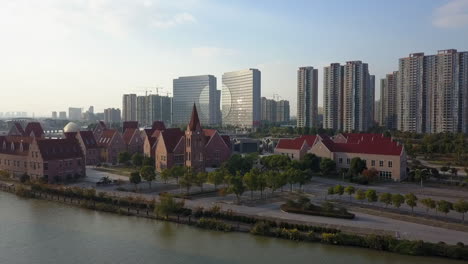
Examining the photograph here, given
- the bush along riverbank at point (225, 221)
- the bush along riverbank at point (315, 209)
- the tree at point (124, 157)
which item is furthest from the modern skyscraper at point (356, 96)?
the bush along riverbank at point (225, 221)

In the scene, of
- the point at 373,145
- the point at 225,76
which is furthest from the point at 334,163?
the point at 225,76

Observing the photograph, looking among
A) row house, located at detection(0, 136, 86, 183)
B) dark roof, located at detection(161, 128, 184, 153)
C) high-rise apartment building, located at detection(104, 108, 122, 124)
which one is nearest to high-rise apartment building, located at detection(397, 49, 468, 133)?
dark roof, located at detection(161, 128, 184, 153)

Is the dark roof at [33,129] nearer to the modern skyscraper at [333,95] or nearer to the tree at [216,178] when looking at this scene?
the tree at [216,178]

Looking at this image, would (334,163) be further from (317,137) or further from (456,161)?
(456,161)

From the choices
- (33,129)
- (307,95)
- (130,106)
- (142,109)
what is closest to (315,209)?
(33,129)

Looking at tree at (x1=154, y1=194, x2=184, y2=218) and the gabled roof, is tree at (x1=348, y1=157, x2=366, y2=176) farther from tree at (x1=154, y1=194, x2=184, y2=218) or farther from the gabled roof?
the gabled roof
